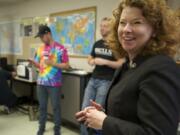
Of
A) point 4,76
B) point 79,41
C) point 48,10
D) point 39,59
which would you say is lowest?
point 4,76

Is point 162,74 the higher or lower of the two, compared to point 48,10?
lower

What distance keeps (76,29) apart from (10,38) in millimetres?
2393

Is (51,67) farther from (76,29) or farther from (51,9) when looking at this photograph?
(51,9)

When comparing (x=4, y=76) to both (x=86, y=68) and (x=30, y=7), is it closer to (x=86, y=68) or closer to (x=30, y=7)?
(x=86, y=68)

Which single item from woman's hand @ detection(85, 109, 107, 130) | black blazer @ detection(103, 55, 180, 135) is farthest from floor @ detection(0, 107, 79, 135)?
black blazer @ detection(103, 55, 180, 135)

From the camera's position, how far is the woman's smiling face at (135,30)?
91cm

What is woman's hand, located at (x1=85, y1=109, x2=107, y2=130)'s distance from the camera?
911 mm

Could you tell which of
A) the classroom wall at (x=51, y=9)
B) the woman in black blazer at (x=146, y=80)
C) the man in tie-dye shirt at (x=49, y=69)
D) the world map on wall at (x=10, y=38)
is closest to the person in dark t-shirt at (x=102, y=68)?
the man in tie-dye shirt at (x=49, y=69)

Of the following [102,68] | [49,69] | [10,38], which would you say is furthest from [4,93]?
[10,38]

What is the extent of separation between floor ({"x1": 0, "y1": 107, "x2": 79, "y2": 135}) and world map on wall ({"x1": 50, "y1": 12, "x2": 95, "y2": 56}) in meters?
1.31

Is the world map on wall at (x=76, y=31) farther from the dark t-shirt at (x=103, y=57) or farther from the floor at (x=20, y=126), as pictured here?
the floor at (x=20, y=126)

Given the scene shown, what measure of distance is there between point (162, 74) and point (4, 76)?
3574 millimetres

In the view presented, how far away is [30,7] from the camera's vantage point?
16.2 ft

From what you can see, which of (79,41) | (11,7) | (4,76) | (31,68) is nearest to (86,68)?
(79,41)
